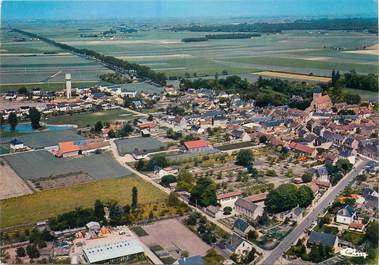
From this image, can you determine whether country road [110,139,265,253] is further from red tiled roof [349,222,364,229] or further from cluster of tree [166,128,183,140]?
red tiled roof [349,222,364,229]

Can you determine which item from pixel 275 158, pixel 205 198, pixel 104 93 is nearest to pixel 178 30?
pixel 104 93

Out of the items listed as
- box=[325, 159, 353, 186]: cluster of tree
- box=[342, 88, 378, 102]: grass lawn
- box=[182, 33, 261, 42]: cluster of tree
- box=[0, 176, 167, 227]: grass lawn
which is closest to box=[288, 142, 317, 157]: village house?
box=[325, 159, 353, 186]: cluster of tree

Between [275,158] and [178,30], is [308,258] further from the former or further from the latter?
[178,30]

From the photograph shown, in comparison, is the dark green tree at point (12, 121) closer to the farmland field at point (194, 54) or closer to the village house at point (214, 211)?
the farmland field at point (194, 54)

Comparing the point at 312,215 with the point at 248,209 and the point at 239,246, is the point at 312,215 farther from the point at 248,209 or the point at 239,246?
the point at 239,246

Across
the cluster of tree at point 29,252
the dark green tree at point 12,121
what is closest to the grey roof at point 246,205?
the cluster of tree at point 29,252
